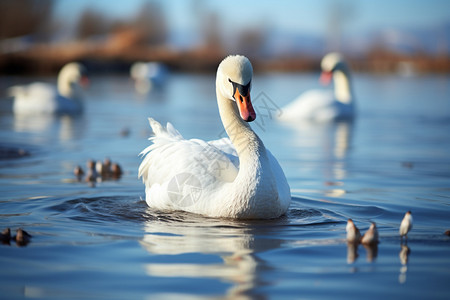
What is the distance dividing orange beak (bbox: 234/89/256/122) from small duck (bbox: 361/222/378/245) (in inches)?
54.1

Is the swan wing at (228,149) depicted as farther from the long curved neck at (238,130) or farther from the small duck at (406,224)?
the small duck at (406,224)

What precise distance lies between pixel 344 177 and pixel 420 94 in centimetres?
1913

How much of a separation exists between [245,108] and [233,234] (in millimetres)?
1109

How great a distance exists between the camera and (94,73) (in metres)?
46.6

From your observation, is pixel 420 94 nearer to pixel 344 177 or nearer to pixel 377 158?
pixel 377 158

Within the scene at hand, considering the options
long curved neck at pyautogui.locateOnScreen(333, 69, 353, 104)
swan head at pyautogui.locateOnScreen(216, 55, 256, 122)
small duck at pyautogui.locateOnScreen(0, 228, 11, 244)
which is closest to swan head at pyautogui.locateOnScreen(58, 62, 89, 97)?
long curved neck at pyautogui.locateOnScreen(333, 69, 353, 104)

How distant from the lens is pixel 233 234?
18.5 ft

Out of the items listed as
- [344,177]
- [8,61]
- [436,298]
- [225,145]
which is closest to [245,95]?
[225,145]

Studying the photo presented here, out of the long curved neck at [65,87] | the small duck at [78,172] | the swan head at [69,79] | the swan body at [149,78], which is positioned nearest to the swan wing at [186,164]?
the small duck at [78,172]

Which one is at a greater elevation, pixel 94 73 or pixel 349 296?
pixel 94 73

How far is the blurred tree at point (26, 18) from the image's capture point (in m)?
85.3

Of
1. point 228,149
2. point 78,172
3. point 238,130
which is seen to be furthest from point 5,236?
point 78,172

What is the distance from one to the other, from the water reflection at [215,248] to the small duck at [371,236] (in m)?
0.68

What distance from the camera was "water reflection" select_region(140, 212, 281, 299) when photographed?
4.47 m
